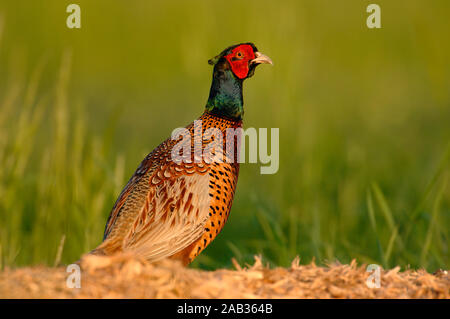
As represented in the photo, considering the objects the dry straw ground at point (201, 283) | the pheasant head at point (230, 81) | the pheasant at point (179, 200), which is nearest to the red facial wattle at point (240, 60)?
the pheasant head at point (230, 81)

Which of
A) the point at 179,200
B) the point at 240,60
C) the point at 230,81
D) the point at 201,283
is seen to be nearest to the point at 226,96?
the point at 230,81

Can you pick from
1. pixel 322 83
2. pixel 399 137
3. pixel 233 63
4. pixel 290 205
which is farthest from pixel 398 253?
pixel 322 83

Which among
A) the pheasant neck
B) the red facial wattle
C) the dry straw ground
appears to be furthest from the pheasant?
the dry straw ground

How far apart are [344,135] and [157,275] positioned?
755 centimetres

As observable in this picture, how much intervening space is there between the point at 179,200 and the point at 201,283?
121 cm

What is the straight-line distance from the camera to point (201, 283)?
3.99 meters

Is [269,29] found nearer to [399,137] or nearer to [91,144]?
[91,144]

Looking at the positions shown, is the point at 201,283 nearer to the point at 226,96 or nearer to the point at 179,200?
the point at 179,200

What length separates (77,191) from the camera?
6.79 m

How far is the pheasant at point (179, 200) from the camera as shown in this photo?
4.86 metres

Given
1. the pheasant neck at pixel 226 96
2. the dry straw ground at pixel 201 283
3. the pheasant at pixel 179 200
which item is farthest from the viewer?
the pheasant neck at pixel 226 96

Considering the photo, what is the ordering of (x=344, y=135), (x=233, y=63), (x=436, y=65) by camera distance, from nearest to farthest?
1. (x=233, y=63)
2. (x=436, y=65)
3. (x=344, y=135)

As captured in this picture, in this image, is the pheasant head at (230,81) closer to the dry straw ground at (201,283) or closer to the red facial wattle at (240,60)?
the red facial wattle at (240,60)

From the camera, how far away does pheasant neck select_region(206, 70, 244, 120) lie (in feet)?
18.5
